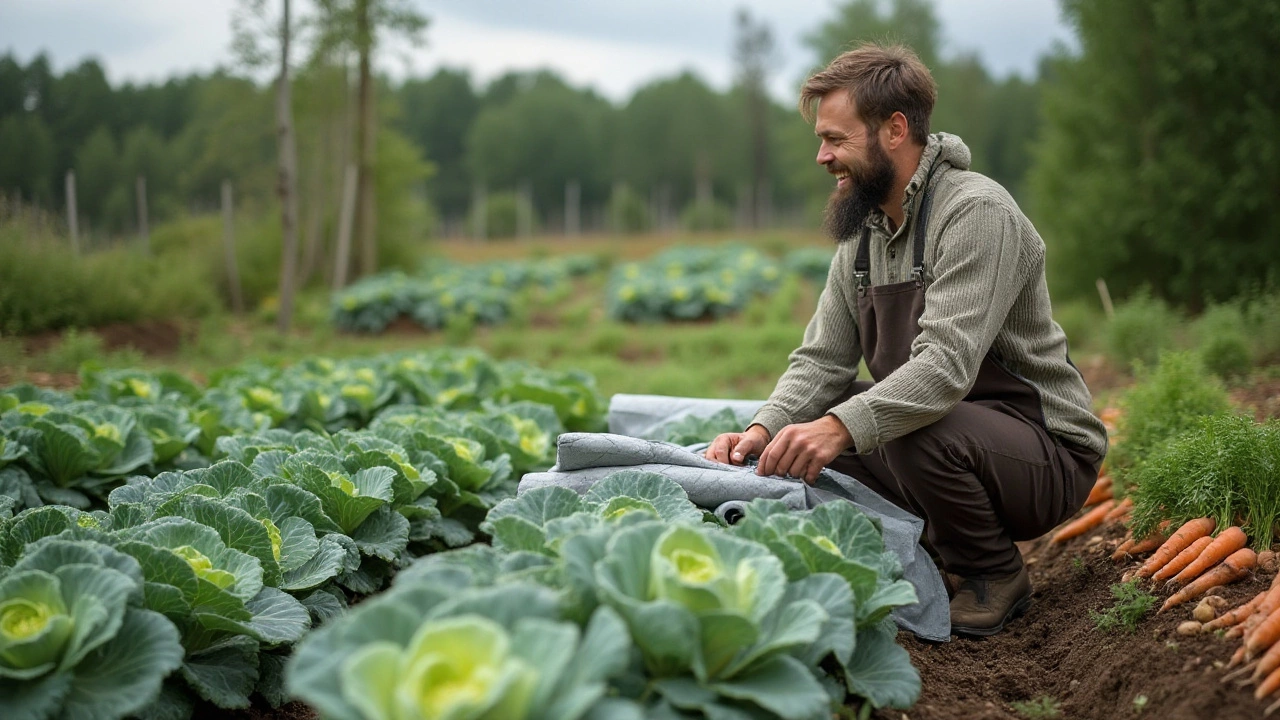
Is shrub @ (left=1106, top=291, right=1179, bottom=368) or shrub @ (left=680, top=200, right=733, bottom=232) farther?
shrub @ (left=680, top=200, right=733, bottom=232)

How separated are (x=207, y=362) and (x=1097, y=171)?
791cm

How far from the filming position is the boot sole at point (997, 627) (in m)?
2.87

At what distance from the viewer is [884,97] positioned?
2.93 m

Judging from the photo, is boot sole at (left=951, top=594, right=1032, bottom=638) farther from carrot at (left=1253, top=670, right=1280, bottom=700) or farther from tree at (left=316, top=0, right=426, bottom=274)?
tree at (left=316, top=0, right=426, bottom=274)

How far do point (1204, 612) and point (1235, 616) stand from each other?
8cm

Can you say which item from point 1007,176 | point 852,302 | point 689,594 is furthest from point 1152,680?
point 1007,176

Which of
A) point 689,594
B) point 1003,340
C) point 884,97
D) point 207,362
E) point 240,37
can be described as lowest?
point 207,362

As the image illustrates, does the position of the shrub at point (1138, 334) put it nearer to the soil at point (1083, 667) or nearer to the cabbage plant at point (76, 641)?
the soil at point (1083, 667)

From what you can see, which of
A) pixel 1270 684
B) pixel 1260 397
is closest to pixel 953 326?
pixel 1270 684

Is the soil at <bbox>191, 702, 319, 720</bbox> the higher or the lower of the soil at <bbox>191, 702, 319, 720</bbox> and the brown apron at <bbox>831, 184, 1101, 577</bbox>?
the lower

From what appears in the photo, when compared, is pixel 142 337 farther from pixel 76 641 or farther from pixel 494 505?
pixel 76 641

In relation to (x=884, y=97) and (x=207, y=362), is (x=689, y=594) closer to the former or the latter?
(x=884, y=97)

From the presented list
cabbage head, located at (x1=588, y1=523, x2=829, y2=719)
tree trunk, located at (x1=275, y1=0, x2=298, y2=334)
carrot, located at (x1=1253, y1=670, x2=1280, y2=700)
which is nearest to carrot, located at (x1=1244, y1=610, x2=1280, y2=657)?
carrot, located at (x1=1253, y1=670, x2=1280, y2=700)

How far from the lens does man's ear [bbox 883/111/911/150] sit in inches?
118
